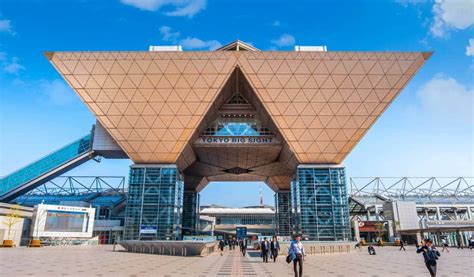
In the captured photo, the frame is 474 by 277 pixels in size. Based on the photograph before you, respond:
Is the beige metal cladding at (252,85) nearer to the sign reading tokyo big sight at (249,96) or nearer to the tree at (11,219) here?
the sign reading tokyo big sight at (249,96)

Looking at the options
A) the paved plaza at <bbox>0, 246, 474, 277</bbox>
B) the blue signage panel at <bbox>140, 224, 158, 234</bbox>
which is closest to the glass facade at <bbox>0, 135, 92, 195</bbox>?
the blue signage panel at <bbox>140, 224, 158, 234</bbox>

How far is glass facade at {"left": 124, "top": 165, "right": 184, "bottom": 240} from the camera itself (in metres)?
43.4

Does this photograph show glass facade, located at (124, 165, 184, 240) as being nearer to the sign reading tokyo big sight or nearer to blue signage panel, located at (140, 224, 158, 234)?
blue signage panel, located at (140, 224, 158, 234)

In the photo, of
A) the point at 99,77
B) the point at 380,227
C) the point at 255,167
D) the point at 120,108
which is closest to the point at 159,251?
the point at 120,108

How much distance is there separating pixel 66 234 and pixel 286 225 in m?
46.4

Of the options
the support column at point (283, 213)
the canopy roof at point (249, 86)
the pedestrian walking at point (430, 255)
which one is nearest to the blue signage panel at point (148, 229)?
the canopy roof at point (249, 86)

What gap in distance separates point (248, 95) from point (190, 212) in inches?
1467

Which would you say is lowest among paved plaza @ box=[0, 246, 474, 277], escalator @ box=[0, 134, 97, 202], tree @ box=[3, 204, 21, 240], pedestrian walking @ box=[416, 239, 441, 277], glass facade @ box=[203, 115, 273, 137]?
paved plaza @ box=[0, 246, 474, 277]

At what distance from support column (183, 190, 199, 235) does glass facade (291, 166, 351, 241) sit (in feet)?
105

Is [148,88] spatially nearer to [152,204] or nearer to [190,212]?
[152,204]

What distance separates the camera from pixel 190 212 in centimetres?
7288

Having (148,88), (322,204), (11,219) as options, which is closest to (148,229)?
(11,219)

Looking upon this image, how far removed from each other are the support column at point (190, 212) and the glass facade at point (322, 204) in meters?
32.0

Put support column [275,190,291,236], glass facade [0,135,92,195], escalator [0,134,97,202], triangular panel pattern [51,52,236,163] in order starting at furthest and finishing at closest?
support column [275,190,291,236] < glass facade [0,135,92,195] < escalator [0,134,97,202] < triangular panel pattern [51,52,236,163]
